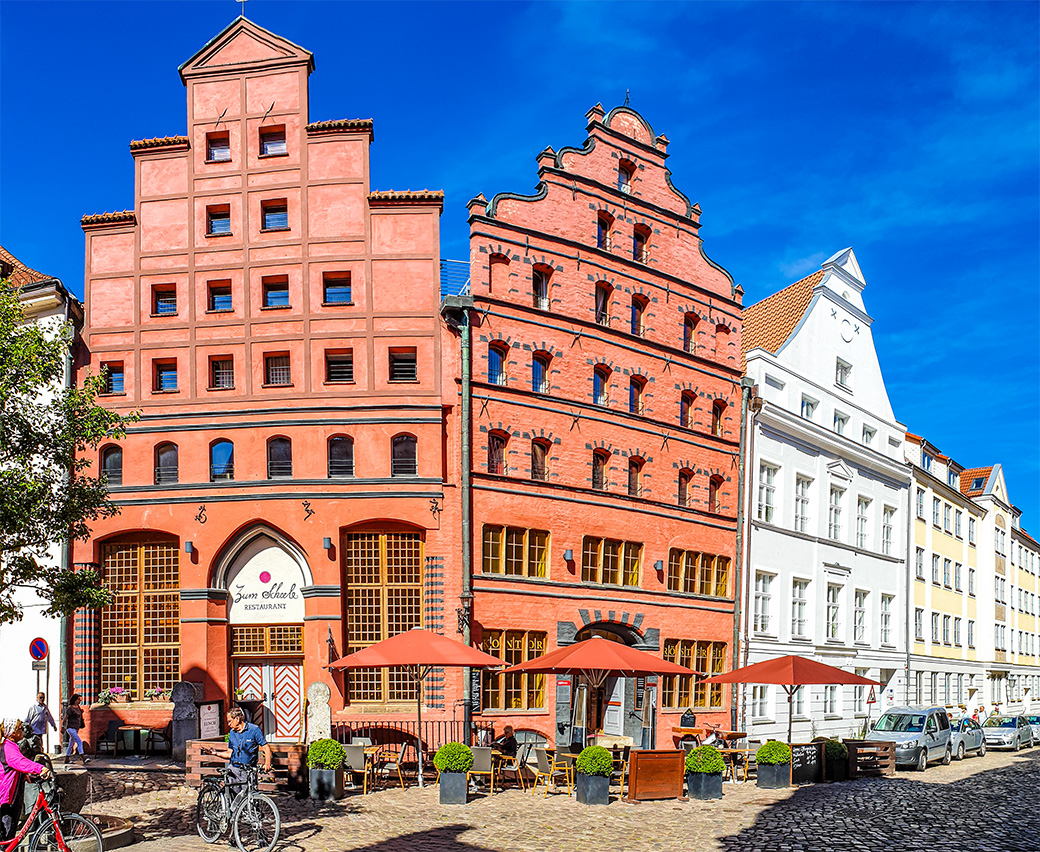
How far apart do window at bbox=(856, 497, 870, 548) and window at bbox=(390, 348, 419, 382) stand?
23.5 metres

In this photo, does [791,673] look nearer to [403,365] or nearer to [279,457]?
[403,365]

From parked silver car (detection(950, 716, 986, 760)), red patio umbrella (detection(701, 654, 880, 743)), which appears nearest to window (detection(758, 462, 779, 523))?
parked silver car (detection(950, 716, 986, 760))

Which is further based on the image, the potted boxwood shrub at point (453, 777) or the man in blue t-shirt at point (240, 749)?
the potted boxwood shrub at point (453, 777)

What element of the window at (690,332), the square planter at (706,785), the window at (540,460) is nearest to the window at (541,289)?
the window at (540,460)

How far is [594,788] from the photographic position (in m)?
20.3

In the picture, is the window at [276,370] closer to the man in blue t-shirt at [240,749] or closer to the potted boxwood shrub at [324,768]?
the potted boxwood shrub at [324,768]

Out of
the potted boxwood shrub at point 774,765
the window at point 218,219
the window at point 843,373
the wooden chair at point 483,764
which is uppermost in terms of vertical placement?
the window at point 218,219

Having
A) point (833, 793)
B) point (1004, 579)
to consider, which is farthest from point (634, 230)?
point (1004, 579)

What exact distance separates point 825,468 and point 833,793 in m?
19.1

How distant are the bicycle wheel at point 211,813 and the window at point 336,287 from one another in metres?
15.1

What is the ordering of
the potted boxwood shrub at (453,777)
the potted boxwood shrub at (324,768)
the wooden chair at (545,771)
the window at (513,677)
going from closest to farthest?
1. the potted boxwood shrub at (324,768)
2. the potted boxwood shrub at (453,777)
3. the wooden chair at (545,771)
4. the window at (513,677)

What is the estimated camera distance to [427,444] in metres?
26.9

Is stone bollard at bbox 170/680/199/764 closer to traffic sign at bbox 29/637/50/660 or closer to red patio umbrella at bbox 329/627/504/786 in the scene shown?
traffic sign at bbox 29/637/50/660

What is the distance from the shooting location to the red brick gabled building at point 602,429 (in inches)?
1097
